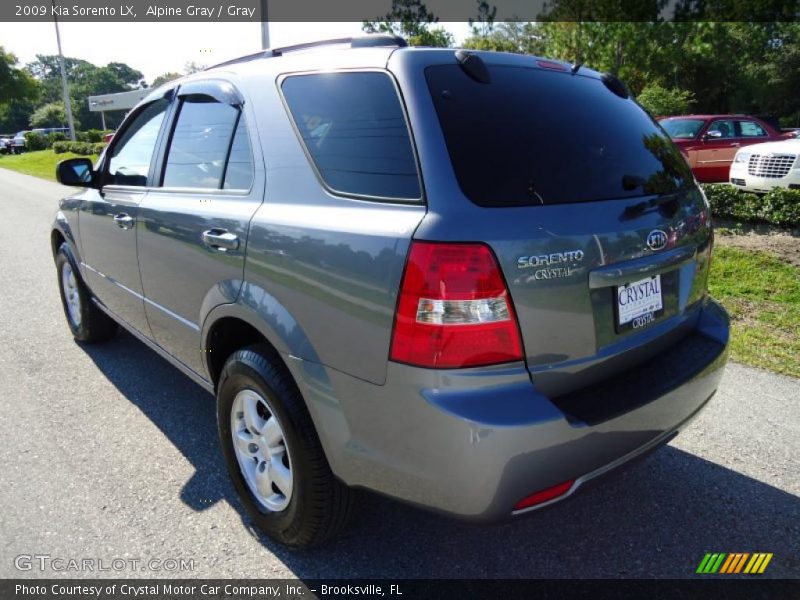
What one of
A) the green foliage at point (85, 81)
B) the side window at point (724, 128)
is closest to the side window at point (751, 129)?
the side window at point (724, 128)

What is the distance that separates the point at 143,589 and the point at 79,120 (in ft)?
354

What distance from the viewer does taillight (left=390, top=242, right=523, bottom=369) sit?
5.50 feet

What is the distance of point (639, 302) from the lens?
81.0 inches

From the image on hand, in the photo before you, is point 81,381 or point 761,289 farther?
point 761,289

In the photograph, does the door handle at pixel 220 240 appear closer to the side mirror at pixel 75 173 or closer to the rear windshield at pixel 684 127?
the side mirror at pixel 75 173

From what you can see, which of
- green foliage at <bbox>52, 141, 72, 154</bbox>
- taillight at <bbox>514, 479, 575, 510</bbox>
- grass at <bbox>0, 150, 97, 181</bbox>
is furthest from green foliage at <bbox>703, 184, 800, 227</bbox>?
green foliage at <bbox>52, 141, 72, 154</bbox>

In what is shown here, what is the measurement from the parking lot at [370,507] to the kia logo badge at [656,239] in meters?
0.82

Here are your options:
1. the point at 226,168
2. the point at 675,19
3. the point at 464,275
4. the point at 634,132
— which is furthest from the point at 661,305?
the point at 675,19

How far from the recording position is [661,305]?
7.17ft

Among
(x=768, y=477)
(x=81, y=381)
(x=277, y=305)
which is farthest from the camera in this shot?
(x=81, y=381)

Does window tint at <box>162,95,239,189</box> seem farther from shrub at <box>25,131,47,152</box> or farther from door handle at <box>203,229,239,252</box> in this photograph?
shrub at <box>25,131,47,152</box>

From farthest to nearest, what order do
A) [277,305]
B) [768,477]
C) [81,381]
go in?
1. [81,381]
2. [768,477]
3. [277,305]

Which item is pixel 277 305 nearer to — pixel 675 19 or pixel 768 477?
pixel 768 477

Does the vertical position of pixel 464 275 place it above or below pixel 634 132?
below
